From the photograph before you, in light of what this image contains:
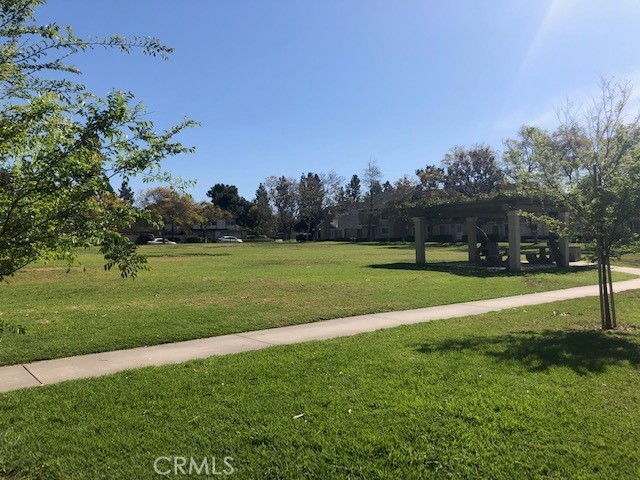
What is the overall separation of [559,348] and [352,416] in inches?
155

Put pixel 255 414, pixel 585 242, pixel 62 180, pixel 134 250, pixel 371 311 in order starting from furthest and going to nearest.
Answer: pixel 371 311, pixel 585 242, pixel 255 414, pixel 134 250, pixel 62 180

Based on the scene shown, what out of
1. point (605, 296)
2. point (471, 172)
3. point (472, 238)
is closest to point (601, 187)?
point (605, 296)

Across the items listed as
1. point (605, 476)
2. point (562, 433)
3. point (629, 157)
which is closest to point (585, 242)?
point (629, 157)

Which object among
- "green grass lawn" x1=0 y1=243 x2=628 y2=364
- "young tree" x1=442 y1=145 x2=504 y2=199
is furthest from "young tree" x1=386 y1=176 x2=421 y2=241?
"green grass lawn" x1=0 y1=243 x2=628 y2=364

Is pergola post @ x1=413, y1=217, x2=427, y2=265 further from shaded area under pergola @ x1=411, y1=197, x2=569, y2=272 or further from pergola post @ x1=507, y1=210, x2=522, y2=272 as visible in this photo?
pergola post @ x1=507, y1=210, x2=522, y2=272

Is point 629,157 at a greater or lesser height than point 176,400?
greater

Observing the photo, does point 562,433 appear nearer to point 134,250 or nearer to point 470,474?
point 470,474

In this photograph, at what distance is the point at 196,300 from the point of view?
11.8 m

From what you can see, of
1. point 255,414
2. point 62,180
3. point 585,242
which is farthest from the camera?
point 585,242

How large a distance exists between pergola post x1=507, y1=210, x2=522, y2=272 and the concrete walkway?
9.33m

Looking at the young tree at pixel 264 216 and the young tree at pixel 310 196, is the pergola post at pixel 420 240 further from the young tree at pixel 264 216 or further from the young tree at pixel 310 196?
the young tree at pixel 264 216

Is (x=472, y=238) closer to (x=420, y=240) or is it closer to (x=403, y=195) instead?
(x=420, y=240)

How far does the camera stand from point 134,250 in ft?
11.9

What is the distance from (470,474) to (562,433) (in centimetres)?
112
